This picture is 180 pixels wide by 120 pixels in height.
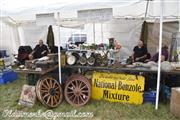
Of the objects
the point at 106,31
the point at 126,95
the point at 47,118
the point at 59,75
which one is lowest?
the point at 47,118

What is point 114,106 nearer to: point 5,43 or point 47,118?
point 47,118

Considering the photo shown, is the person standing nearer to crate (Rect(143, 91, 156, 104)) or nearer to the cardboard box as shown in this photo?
crate (Rect(143, 91, 156, 104))

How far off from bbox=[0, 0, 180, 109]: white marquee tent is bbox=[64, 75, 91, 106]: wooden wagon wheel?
0.87m

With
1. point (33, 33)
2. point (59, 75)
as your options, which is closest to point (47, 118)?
point (59, 75)

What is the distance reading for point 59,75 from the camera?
14.6 ft

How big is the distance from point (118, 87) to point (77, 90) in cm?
75

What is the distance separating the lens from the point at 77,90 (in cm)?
421

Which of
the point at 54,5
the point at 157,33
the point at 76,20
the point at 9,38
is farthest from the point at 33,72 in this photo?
the point at 9,38

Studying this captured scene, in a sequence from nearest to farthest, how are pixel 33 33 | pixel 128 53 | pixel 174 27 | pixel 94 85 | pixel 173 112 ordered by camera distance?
pixel 173 112 → pixel 94 85 → pixel 174 27 → pixel 128 53 → pixel 33 33

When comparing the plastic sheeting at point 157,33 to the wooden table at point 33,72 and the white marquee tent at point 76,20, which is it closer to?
the white marquee tent at point 76,20

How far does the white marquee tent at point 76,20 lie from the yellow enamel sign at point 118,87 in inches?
41.5

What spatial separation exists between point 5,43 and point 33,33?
3.89 ft

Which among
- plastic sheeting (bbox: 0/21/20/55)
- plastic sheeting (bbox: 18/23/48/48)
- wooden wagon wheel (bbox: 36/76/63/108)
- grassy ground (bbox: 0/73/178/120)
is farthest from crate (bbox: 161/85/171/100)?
plastic sheeting (bbox: 0/21/20/55)

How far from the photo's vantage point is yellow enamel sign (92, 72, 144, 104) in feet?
13.5
